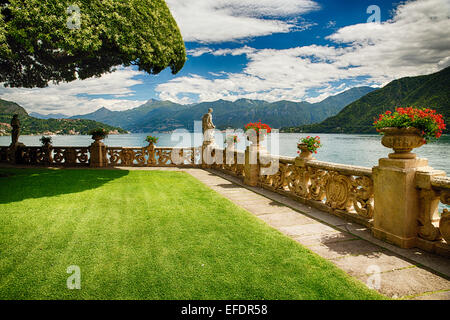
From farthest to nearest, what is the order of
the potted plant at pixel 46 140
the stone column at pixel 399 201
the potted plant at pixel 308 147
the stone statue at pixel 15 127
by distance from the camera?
the stone statue at pixel 15 127 → the potted plant at pixel 46 140 → the potted plant at pixel 308 147 → the stone column at pixel 399 201

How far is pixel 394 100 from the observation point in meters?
103

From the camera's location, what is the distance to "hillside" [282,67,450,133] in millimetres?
82300

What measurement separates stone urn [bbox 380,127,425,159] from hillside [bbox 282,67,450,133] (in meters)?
91.3

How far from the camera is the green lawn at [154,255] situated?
9.41 ft

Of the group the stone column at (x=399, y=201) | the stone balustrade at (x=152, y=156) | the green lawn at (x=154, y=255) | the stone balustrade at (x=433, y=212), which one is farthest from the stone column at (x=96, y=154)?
the stone balustrade at (x=433, y=212)

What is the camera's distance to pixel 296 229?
16.2ft

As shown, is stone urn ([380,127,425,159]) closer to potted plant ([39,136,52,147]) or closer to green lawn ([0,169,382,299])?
green lawn ([0,169,382,299])

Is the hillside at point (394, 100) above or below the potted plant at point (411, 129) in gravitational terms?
above

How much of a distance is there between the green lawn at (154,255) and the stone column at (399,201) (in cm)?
152

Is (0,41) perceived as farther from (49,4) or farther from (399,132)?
(399,132)

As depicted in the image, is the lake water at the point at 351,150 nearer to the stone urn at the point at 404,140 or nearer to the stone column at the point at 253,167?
the stone column at the point at 253,167

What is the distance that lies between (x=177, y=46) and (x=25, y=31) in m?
6.15

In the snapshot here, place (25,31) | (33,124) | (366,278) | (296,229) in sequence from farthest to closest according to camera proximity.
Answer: (33,124) < (25,31) < (296,229) < (366,278)
